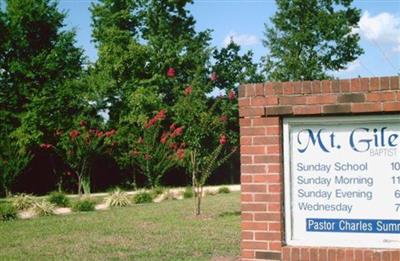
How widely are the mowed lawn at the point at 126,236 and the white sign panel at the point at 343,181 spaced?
139 inches

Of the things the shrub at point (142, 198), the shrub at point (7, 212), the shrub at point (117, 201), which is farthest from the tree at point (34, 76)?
the shrub at point (7, 212)

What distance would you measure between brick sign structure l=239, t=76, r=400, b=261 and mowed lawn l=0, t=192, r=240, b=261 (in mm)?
3313

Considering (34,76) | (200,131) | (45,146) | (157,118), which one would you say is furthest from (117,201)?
(34,76)

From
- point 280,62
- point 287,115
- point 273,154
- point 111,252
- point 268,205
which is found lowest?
point 111,252

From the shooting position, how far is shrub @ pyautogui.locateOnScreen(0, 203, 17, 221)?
1516 cm

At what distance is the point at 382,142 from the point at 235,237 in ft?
19.9

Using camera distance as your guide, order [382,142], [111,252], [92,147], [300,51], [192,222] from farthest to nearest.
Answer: [300,51], [92,147], [192,222], [111,252], [382,142]

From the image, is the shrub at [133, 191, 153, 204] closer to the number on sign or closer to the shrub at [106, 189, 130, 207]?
the shrub at [106, 189, 130, 207]

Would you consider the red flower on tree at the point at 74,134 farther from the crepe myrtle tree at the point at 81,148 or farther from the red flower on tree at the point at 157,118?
the red flower on tree at the point at 157,118

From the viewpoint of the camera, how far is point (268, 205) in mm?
5227

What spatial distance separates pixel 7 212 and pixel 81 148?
34.8ft

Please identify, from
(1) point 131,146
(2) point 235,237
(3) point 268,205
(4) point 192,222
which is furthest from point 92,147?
(3) point 268,205

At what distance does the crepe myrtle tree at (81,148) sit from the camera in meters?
25.8

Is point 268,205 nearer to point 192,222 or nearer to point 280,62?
point 192,222
